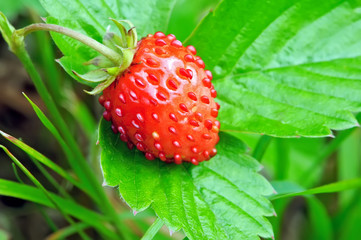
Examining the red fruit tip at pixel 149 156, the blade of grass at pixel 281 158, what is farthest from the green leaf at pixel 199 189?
the blade of grass at pixel 281 158

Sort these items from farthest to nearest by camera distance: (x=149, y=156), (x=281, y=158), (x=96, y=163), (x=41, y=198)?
(x=96, y=163) → (x=281, y=158) → (x=41, y=198) → (x=149, y=156)

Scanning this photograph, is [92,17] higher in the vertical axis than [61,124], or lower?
higher

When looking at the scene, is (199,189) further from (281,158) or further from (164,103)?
(281,158)

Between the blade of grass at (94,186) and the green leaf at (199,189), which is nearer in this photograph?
the green leaf at (199,189)

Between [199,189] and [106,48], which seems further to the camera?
[199,189]

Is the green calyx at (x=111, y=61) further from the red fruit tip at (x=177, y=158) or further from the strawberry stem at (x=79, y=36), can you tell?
the red fruit tip at (x=177, y=158)

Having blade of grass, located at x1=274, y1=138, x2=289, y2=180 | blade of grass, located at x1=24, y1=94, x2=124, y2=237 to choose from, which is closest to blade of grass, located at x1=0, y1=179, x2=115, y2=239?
blade of grass, located at x1=24, y1=94, x2=124, y2=237

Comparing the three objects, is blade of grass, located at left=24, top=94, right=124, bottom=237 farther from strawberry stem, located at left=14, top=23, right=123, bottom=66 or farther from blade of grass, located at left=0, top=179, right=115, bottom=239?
strawberry stem, located at left=14, top=23, right=123, bottom=66

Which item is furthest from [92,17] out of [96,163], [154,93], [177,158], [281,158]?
[281,158]
